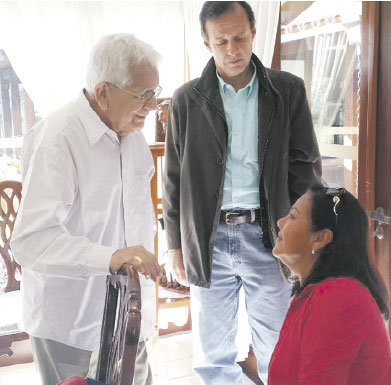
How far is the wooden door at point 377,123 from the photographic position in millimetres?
2230

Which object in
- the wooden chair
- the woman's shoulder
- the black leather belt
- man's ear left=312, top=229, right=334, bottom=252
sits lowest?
the wooden chair

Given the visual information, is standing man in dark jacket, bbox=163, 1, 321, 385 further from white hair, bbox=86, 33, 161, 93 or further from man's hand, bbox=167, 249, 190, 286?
white hair, bbox=86, 33, 161, 93

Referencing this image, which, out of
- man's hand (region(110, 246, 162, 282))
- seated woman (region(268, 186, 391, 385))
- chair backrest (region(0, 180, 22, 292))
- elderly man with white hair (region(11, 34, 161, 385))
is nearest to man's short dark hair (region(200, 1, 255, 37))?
elderly man with white hair (region(11, 34, 161, 385))

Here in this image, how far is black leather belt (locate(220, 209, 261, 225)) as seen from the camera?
186 cm

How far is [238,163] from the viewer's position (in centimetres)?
188

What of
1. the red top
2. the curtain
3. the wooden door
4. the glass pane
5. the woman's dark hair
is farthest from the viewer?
the curtain

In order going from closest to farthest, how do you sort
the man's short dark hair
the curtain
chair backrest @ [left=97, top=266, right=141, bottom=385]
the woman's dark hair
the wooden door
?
chair backrest @ [left=97, top=266, right=141, bottom=385] < the woman's dark hair < the man's short dark hair < the wooden door < the curtain

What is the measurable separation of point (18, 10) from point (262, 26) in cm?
121

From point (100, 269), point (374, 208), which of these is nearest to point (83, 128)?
point (100, 269)

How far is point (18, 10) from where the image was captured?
8.58 ft

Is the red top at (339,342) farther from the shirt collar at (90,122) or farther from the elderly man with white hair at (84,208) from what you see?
the shirt collar at (90,122)

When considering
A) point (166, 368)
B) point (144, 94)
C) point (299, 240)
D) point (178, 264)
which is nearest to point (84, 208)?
point (144, 94)

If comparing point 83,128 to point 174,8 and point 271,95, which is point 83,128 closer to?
point 271,95

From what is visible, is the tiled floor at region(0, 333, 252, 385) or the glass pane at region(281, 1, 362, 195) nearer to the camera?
the glass pane at region(281, 1, 362, 195)
